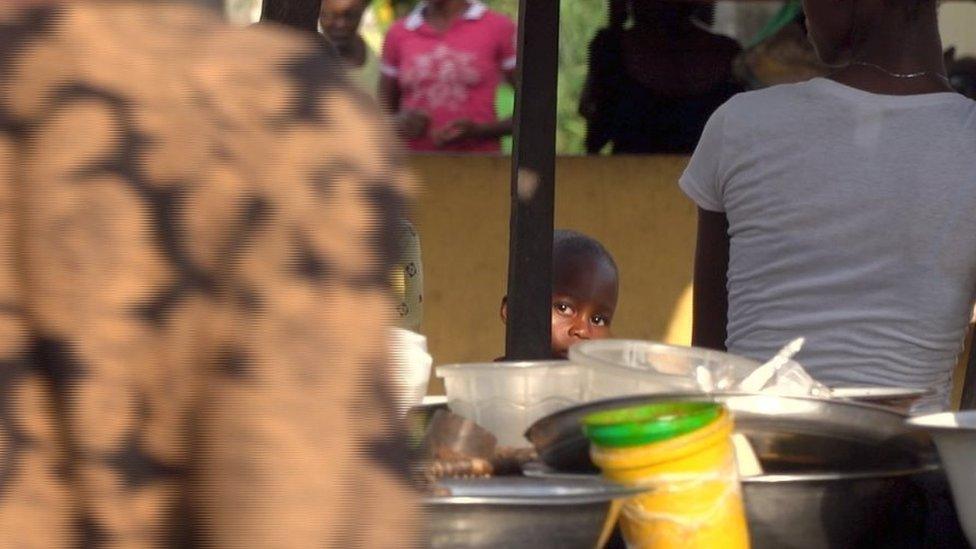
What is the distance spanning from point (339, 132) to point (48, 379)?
0.66 ft

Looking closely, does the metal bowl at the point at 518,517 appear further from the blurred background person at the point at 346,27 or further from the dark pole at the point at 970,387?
the blurred background person at the point at 346,27

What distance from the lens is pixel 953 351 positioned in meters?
2.66

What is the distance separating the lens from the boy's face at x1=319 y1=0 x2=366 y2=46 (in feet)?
20.1

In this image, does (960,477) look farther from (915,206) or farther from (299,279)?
(299,279)

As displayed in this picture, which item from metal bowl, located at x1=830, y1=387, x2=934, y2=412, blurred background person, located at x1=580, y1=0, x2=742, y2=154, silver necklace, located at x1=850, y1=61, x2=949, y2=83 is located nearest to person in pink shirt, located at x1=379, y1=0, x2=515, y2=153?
blurred background person, located at x1=580, y1=0, x2=742, y2=154

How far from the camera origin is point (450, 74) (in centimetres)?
604

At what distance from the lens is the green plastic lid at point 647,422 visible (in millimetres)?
1694

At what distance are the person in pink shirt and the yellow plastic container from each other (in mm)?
4160

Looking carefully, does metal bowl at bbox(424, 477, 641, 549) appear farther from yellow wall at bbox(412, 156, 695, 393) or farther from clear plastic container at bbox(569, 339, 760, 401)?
yellow wall at bbox(412, 156, 695, 393)

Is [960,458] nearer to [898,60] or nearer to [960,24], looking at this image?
[898,60]

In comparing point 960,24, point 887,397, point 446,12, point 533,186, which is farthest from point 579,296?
point 960,24

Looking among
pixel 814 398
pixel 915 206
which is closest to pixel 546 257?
pixel 915 206

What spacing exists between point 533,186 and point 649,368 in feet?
2.75

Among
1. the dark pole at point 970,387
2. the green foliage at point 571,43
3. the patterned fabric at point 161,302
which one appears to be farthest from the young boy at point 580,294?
the green foliage at point 571,43
